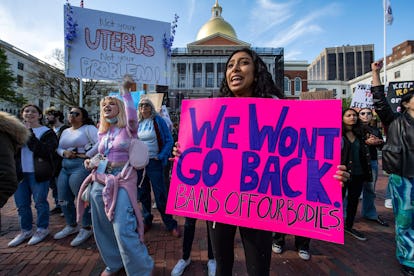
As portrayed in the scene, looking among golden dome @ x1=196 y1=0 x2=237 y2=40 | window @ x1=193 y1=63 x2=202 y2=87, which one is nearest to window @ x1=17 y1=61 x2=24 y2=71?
window @ x1=193 y1=63 x2=202 y2=87

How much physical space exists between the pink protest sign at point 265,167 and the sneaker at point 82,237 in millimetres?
2179

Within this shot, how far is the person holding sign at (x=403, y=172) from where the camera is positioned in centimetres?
236

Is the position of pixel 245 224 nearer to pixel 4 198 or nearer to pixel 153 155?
pixel 4 198

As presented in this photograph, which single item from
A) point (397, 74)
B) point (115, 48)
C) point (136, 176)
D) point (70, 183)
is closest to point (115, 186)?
point (136, 176)

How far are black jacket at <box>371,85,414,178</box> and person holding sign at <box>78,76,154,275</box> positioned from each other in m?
2.80

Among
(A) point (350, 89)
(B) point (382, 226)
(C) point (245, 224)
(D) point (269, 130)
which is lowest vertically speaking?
(B) point (382, 226)

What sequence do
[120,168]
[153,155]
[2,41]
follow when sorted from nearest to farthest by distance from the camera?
[120,168], [153,155], [2,41]

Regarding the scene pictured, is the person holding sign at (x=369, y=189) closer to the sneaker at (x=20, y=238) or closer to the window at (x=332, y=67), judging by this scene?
the sneaker at (x=20, y=238)

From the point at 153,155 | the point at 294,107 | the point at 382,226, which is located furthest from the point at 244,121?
the point at 382,226

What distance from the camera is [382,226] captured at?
12.0ft

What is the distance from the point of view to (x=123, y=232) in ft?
6.55

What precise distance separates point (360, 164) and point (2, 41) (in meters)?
50.9

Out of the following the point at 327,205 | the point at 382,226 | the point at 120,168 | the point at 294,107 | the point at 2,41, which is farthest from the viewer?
the point at 2,41

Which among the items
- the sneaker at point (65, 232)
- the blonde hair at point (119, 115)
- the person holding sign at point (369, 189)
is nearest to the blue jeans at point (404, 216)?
the person holding sign at point (369, 189)
